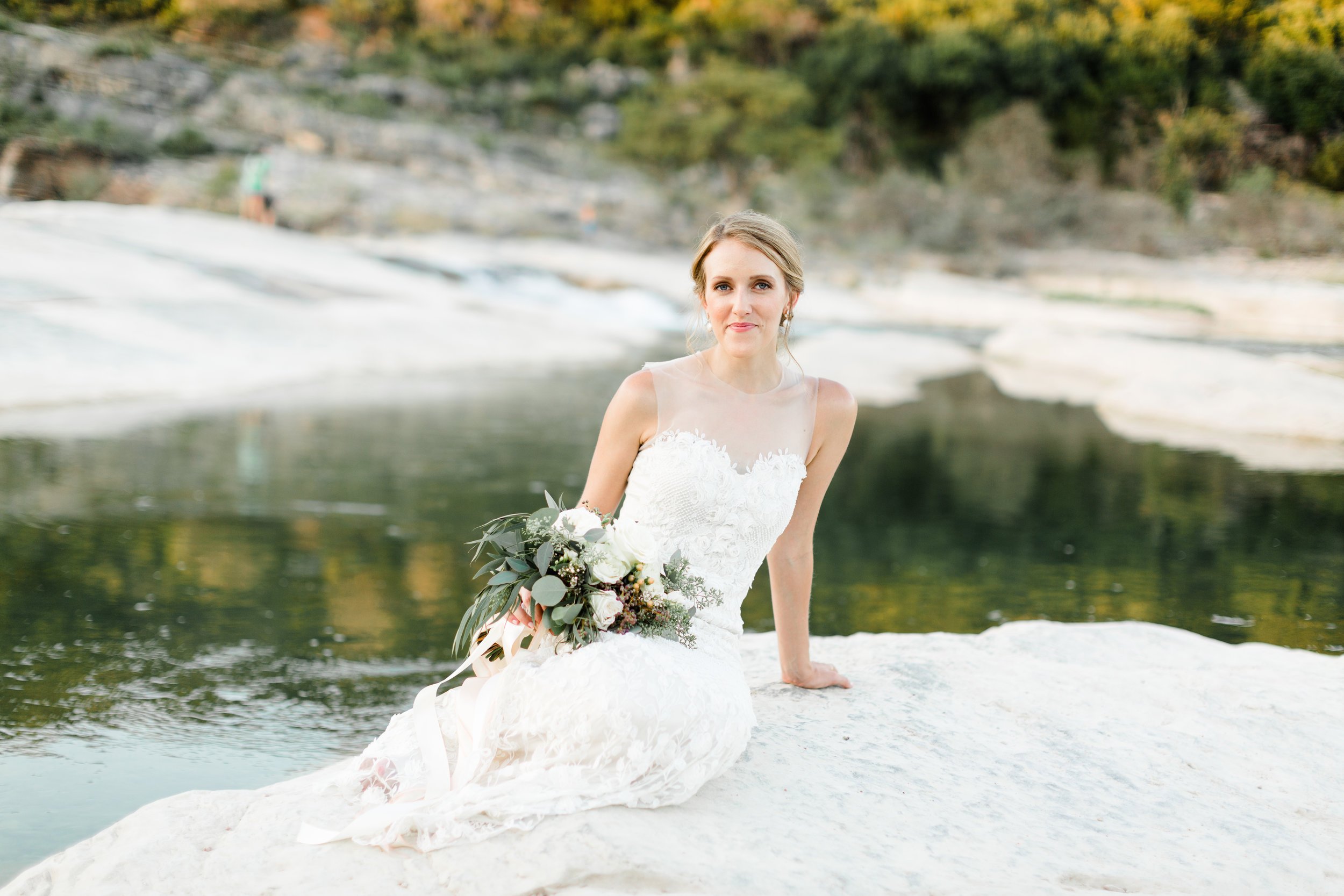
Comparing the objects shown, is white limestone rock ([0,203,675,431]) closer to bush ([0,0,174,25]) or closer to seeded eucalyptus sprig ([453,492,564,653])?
bush ([0,0,174,25])

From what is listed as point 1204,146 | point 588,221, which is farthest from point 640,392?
point 588,221

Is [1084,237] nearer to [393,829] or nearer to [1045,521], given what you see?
[1045,521]

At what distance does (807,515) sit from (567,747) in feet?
3.49

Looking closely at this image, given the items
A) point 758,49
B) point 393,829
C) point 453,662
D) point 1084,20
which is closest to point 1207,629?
point 453,662

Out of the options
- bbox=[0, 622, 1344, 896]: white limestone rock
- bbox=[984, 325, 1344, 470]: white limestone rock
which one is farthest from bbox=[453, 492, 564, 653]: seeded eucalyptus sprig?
bbox=[984, 325, 1344, 470]: white limestone rock

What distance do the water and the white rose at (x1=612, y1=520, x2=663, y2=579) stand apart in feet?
5.34

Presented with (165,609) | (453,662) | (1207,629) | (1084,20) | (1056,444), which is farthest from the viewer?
(1084,20)

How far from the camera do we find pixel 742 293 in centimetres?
272

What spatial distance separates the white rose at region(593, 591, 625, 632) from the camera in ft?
7.68

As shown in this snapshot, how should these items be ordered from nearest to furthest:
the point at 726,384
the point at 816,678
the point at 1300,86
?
the point at 726,384, the point at 816,678, the point at 1300,86

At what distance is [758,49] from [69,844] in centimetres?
3553

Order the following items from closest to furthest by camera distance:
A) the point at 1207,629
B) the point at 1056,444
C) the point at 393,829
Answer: the point at 393,829 < the point at 1207,629 < the point at 1056,444

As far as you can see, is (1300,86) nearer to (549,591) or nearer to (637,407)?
(637,407)

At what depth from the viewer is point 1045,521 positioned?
7.23 metres
